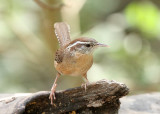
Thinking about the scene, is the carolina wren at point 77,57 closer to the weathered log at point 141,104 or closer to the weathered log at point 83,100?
the weathered log at point 83,100

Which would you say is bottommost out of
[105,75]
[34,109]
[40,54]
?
[34,109]

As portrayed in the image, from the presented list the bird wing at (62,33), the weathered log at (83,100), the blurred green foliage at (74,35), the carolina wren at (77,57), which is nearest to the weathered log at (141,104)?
the weathered log at (83,100)

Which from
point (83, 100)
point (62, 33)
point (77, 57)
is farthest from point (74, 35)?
point (83, 100)

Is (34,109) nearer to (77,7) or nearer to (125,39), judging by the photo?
(77,7)

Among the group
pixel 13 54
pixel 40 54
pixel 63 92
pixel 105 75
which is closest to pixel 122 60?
pixel 105 75

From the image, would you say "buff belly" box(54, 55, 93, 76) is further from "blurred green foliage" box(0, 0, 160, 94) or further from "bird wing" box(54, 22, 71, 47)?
"blurred green foliage" box(0, 0, 160, 94)

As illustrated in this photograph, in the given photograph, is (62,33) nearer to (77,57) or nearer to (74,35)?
(77,57)

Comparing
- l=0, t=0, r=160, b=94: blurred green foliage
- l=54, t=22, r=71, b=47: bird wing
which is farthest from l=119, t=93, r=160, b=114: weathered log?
l=0, t=0, r=160, b=94: blurred green foliage

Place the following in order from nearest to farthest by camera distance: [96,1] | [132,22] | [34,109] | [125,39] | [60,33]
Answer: [34,109] < [60,33] < [132,22] < [125,39] < [96,1]

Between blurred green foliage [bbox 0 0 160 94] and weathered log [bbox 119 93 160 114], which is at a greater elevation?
blurred green foliage [bbox 0 0 160 94]
